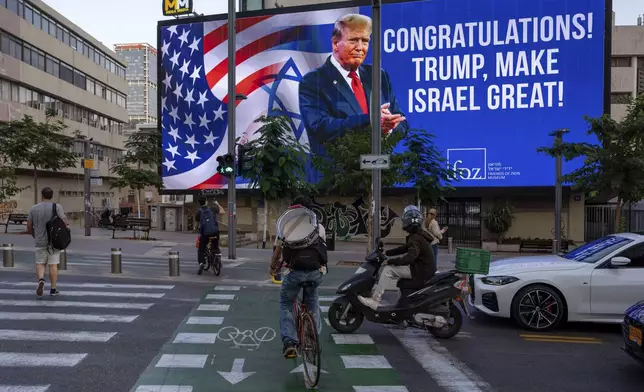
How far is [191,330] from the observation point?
7.66m

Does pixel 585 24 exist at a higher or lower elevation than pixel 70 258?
higher

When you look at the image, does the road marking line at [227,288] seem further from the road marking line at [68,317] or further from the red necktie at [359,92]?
the red necktie at [359,92]

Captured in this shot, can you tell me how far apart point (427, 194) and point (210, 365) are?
12641 mm

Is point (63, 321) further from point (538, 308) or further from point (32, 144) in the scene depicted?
point (32, 144)

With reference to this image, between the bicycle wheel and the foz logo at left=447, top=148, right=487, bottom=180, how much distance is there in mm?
22448

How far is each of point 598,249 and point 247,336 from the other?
5682 millimetres

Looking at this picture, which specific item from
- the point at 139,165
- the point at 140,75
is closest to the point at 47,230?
the point at 139,165

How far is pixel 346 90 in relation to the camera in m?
28.2

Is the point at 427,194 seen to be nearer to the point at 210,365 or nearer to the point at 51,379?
the point at 210,365

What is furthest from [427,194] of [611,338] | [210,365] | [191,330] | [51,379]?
[51,379]

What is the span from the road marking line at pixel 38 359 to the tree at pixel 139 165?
26.4 metres

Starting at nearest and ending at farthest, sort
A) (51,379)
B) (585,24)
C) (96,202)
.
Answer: (51,379)
(585,24)
(96,202)

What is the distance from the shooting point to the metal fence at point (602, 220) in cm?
2688

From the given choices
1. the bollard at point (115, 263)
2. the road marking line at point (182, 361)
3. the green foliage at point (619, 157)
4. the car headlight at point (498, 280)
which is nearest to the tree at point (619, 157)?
the green foliage at point (619, 157)
